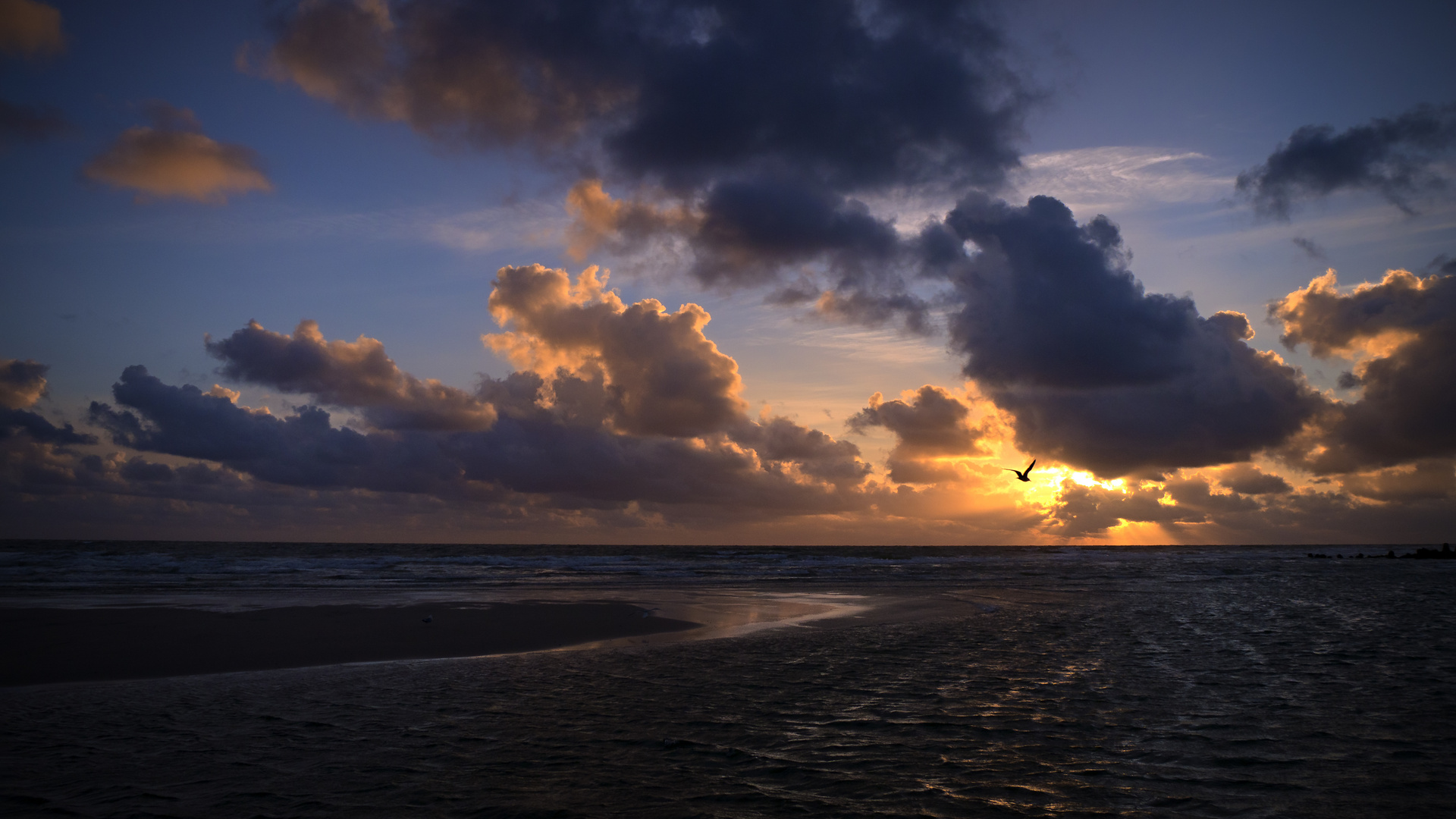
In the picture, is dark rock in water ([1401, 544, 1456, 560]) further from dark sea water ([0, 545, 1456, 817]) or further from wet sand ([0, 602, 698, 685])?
wet sand ([0, 602, 698, 685])

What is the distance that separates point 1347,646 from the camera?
47.4 feet

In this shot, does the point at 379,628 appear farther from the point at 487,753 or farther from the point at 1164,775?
the point at 1164,775

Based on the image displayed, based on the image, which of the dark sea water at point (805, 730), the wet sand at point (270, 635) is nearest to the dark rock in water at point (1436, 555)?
the dark sea water at point (805, 730)

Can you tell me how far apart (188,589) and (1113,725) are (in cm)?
3399

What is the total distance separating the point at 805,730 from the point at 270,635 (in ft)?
47.6

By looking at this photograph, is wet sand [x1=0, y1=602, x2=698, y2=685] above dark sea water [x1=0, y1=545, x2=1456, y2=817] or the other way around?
the other way around

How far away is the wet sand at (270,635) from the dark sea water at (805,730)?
161cm

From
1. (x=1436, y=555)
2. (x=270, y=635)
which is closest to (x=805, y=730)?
(x=270, y=635)

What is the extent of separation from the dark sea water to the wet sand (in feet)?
5.28

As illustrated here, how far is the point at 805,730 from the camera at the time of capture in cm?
855

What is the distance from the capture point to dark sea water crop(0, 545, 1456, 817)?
6375 mm

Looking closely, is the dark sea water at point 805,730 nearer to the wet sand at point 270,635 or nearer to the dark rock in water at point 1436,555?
the wet sand at point 270,635

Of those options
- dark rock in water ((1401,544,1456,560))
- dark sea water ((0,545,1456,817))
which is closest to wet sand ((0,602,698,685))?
dark sea water ((0,545,1456,817))

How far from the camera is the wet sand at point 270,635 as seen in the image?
44.7 ft
